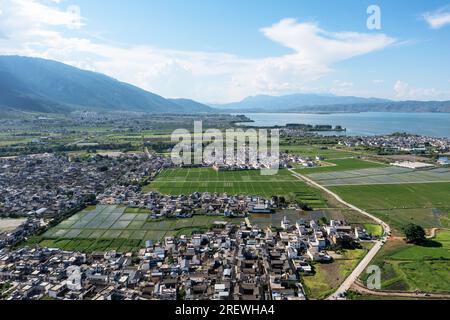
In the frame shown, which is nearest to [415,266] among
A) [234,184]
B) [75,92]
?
[234,184]

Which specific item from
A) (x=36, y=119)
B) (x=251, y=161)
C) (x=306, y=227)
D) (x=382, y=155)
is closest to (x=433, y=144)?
(x=382, y=155)

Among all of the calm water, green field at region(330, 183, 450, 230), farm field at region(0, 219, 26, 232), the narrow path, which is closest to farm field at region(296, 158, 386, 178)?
green field at region(330, 183, 450, 230)

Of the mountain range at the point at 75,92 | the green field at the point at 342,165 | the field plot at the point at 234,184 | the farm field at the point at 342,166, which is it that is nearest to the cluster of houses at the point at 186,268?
the field plot at the point at 234,184

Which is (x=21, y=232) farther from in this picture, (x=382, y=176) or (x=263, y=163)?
(x=382, y=176)

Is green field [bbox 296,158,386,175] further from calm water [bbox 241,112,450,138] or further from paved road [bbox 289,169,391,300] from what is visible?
calm water [bbox 241,112,450,138]

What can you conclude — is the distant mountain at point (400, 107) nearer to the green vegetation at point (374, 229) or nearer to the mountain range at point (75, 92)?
the mountain range at point (75, 92)
